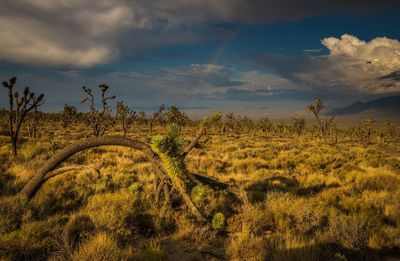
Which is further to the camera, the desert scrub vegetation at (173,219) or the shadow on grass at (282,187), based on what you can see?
the shadow on grass at (282,187)

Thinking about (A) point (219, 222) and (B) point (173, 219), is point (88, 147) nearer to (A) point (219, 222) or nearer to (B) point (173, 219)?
(B) point (173, 219)

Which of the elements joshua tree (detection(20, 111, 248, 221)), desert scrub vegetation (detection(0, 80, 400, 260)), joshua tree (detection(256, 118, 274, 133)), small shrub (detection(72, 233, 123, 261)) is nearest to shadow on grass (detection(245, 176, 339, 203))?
desert scrub vegetation (detection(0, 80, 400, 260))

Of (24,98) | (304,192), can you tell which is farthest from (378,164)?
(24,98)

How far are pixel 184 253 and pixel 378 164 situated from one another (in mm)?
18389

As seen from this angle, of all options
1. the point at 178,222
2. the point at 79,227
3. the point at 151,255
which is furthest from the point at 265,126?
the point at 151,255

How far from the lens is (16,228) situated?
5.82 m

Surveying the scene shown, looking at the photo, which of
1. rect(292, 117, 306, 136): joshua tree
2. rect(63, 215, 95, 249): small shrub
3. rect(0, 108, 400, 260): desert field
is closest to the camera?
rect(0, 108, 400, 260): desert field

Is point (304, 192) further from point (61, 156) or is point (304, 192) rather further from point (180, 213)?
point (61, 156)

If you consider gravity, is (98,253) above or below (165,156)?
below

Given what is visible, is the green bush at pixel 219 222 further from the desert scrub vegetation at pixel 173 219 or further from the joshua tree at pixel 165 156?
the joshua tree at pixel 165 156

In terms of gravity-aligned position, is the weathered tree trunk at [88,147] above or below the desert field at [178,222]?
Result: above

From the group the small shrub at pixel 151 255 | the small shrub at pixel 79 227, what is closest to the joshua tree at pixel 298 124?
the small shrub at pixel 79 227

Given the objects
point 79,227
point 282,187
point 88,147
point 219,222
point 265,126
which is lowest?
point 282,187

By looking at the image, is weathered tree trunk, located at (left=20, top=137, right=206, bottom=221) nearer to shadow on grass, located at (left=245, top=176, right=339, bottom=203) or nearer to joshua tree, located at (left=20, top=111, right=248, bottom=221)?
joshua tree, located at (left=20, top=111, right=248, bottom=221)
